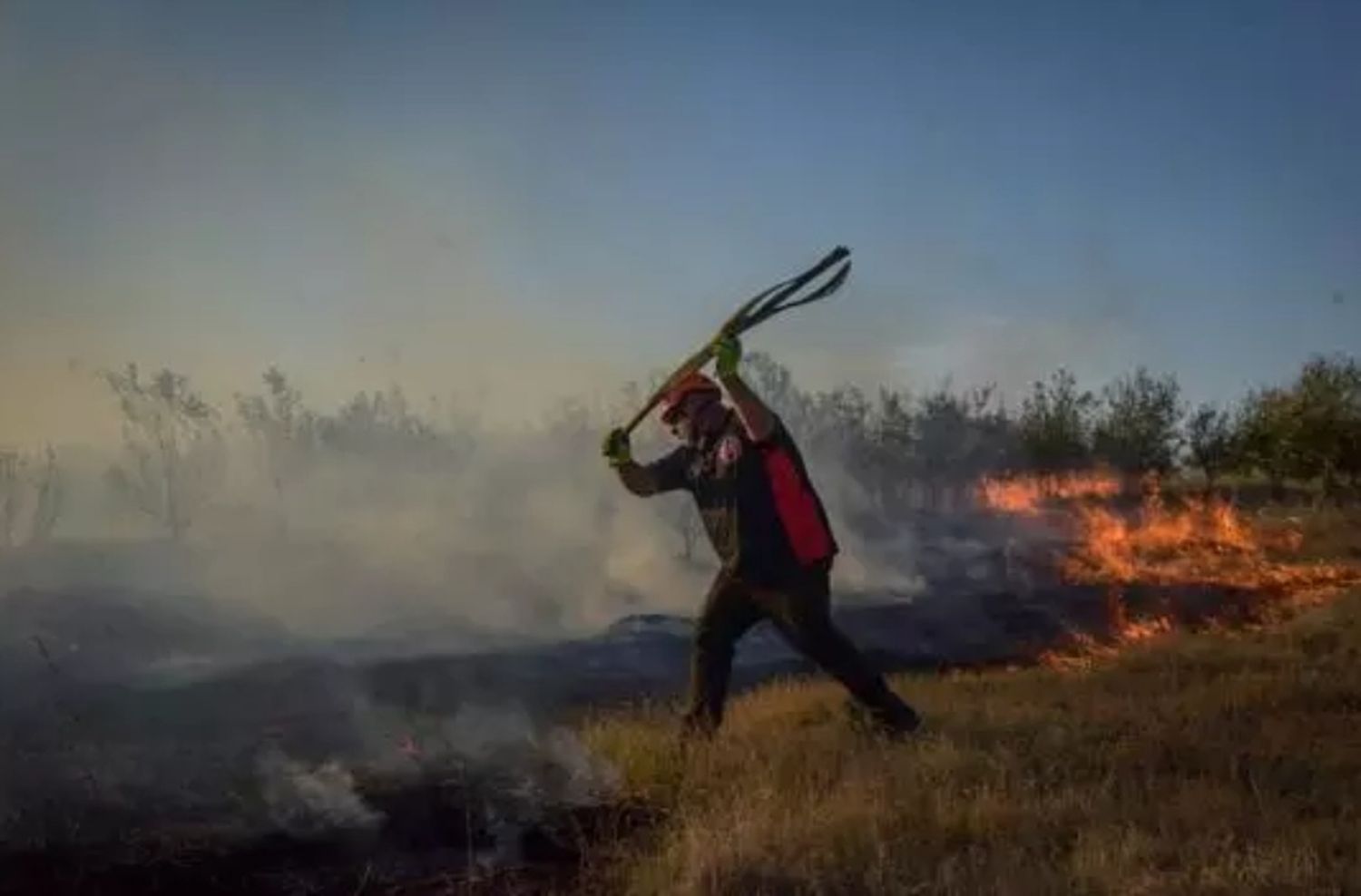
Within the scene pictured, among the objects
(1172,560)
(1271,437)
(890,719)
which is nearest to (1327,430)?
(1271,437)

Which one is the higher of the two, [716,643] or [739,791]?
[716,643]

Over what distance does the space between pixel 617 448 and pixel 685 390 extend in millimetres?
538

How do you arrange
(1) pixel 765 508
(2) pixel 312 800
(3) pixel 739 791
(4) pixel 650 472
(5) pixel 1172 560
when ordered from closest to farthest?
(3) pixel 739 791 → (2) pixel 312 800 → (1) pixel 765 508 → (4) pixel 650 472 → (5) pixel 1172 560

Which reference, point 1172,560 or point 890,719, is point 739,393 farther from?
point 1172,560

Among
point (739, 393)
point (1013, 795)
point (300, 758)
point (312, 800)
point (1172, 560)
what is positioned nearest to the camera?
point (1013, 795)

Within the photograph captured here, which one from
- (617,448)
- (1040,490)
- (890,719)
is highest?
(1040,490)

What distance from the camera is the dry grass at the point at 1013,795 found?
6.00 meters

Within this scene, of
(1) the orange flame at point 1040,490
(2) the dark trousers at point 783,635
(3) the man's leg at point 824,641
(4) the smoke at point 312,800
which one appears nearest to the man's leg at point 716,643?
(2) the dark trousers at point 783,635

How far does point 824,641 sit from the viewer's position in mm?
8484

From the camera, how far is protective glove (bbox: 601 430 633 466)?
8.91m

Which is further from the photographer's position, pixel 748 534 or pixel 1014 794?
pixel 748 534

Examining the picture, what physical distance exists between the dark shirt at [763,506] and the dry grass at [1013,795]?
3.31ft

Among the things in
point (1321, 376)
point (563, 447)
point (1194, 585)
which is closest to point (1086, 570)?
point (1194, 585)

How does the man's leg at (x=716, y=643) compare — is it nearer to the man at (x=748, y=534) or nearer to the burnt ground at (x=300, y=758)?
the man at (x=748, y=534)
